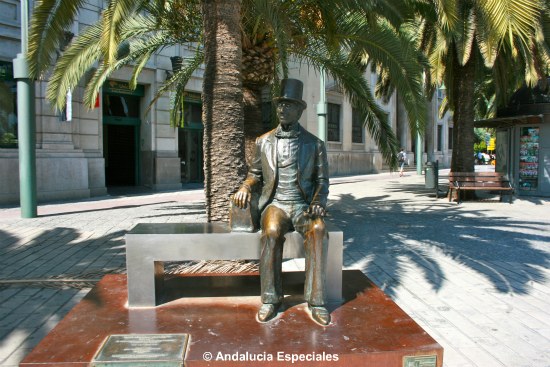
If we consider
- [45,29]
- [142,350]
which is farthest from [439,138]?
[142,350]

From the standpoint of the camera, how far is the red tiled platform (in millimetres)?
3002

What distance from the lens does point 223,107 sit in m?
5.79

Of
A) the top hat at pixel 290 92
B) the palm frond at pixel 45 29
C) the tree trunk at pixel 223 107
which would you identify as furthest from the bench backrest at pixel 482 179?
the top hat at pixel 290 92

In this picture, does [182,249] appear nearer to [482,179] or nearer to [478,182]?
[478,182]

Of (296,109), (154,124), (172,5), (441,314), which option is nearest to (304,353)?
(296,109)

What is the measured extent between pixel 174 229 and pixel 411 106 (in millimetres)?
4945

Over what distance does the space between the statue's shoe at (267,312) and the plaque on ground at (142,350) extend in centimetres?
58

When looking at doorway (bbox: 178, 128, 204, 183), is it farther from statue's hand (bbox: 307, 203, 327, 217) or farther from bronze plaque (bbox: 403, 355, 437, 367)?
bronze plaque (bbox: 403, 355, 437, 367)

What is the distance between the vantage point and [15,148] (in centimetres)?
1404

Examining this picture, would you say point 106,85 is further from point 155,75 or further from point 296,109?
point 296,109

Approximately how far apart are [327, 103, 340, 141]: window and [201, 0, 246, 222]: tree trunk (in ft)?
76.2

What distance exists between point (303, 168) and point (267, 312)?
1205mm

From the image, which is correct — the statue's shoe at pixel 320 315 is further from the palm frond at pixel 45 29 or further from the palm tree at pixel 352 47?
the palm frond at pixel 45 29

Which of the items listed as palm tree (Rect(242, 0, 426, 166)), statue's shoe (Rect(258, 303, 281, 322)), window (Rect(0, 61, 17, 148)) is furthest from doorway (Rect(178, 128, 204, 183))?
statue's shoe (Rect(258, 303, 281, 322))
